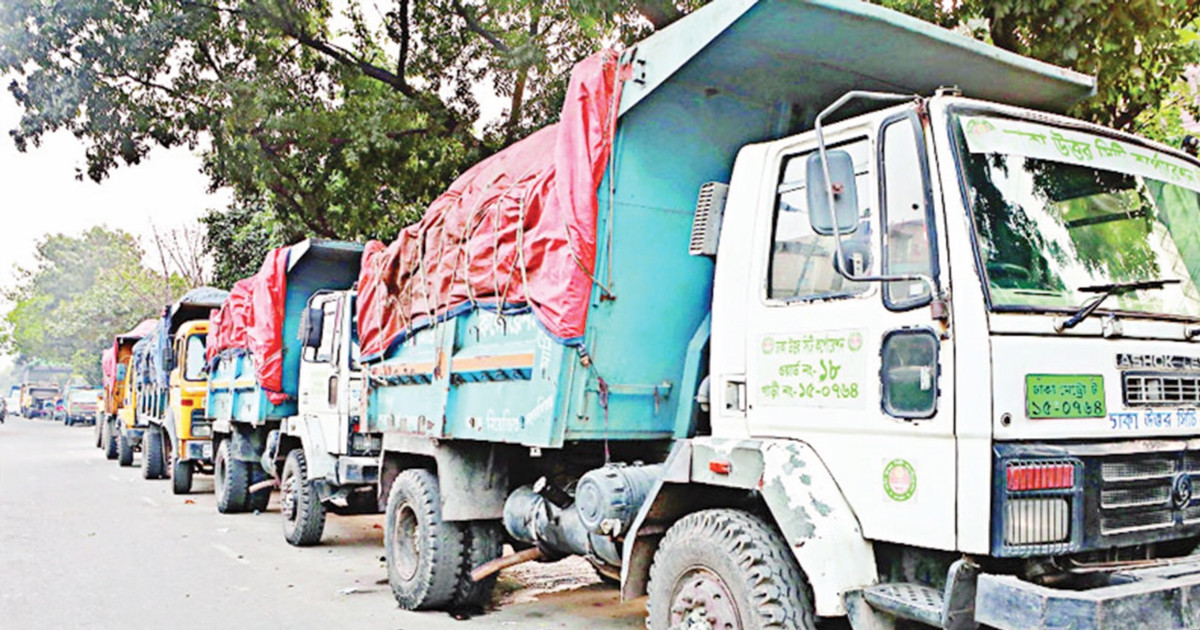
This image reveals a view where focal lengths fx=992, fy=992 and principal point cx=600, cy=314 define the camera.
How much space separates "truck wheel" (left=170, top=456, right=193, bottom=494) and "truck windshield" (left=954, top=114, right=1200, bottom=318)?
13469 mm

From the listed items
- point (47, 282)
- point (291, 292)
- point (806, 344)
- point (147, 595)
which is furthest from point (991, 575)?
point (47, 282)

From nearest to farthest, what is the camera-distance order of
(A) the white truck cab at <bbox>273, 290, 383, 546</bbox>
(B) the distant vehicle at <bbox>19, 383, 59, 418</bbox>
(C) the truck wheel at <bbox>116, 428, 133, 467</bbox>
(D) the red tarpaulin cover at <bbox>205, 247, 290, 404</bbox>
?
(A) the white truck cab at <bbox>273, 290, 383, 546</bbox> → (D) the red tarpaulin cover at <bbox>205, 247, 290, 404</bbox> → (C) the truck wheel at <bbox>116, 428, 133, 467</bbox> → (B) the distant vehicle at <bbox>19, 383, 59, 418</bbox>

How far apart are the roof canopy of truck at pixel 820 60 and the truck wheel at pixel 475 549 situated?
308cm

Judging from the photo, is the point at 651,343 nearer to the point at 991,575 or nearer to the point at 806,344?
the point at 806,344

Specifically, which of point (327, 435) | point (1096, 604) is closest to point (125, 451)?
point (327, 435)

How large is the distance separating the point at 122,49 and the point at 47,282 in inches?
2379

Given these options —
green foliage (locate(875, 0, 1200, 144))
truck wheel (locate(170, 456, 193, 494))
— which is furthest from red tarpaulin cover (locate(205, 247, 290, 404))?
green foliage (locate(875, 0, 1200, 144))

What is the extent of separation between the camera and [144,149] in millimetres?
14578

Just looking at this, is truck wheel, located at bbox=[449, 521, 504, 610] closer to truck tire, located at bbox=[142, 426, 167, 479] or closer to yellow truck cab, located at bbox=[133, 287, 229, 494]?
yellow truck cab, located at bbox=[133, 287, 229, 494]

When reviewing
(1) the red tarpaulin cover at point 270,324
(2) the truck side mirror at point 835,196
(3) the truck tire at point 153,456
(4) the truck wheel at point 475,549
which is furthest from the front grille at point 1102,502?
(3) the truck tire at point 153,456

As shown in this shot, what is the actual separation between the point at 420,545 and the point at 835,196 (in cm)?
409

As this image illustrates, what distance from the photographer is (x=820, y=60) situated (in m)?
4.66

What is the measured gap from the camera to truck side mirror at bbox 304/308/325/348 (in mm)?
9438

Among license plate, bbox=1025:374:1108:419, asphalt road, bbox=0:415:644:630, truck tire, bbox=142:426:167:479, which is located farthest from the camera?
truck tire, bbox=142:426:167:479
